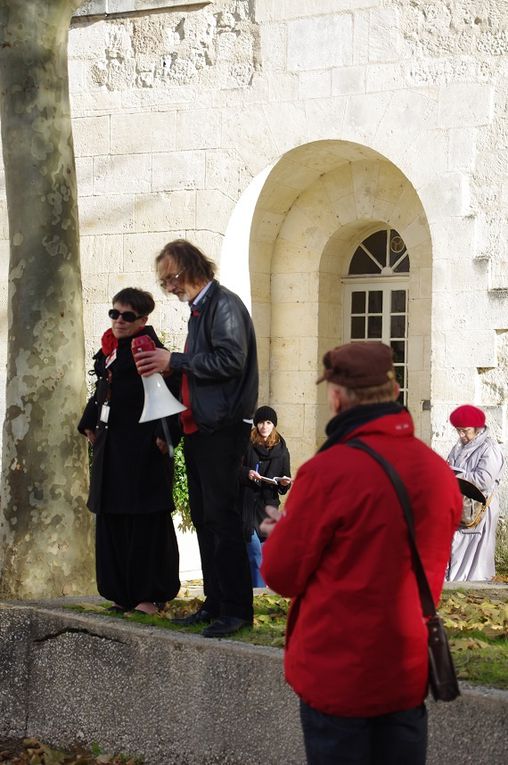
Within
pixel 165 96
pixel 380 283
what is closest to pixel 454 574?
pixel 380 283

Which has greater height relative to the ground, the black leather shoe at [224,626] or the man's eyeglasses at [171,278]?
the man's eyeglasses at [171,278]

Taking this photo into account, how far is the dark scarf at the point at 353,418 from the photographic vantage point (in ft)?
11.1

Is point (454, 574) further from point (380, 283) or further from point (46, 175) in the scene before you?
point (46, 175)

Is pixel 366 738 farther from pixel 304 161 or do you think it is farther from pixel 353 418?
pixel 304 161

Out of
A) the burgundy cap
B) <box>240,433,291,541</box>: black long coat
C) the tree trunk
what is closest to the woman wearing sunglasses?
the tree trunk

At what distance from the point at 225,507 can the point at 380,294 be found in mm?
7180

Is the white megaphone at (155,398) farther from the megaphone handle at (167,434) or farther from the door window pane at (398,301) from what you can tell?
the door window pane at (398,301)

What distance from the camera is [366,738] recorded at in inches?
130

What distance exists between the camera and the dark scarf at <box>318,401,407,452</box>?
3.40 meters

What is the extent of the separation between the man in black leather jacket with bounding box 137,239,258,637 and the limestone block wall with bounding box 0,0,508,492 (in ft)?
17.8

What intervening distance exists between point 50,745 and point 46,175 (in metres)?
3.20

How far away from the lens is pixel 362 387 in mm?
3434

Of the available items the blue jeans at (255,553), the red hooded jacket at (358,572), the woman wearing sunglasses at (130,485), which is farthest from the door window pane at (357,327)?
the red hooded jacket at (358,572)

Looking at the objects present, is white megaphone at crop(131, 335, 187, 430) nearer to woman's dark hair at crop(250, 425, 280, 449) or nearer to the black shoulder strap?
the black shoulder strap
